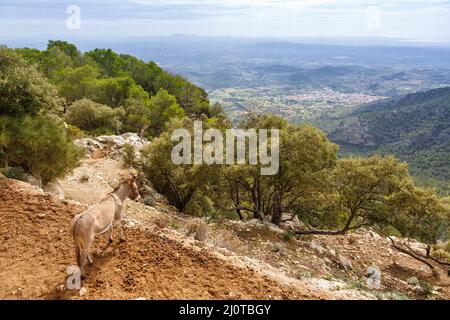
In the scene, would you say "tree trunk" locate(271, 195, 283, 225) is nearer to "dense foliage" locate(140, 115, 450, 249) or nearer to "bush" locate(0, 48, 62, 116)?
"dense foliage" locate(140, 115, 450, 249)

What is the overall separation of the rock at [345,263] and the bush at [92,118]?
25748 mm

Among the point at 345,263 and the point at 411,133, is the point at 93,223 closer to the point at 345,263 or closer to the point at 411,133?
the point at 345,263

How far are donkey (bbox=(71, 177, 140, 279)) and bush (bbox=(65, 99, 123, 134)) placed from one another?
27663mm

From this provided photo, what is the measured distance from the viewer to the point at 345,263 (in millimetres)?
15875

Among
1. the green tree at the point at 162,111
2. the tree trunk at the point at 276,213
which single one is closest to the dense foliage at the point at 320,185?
the tree trunk at the point at 276,213

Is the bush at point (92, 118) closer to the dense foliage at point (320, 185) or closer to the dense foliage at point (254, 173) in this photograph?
the dense foliage at point (254, 173)

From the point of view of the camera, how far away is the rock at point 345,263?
51.5ft

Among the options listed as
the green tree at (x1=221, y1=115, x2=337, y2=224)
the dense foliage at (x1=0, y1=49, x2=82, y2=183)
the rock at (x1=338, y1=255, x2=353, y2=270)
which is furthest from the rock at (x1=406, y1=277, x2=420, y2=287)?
the dense foliage at (x1=0, y1=49, x2=82, y2=183)

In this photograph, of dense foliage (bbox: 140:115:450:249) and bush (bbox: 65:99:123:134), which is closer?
dense foliage (bbox: 140:115:450:249)

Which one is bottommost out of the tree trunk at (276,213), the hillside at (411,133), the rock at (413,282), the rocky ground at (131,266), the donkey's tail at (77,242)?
the hillside at (411,133)

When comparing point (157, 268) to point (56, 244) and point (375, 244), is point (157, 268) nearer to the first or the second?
point (56, 244)

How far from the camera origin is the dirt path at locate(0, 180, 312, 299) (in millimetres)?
6312
